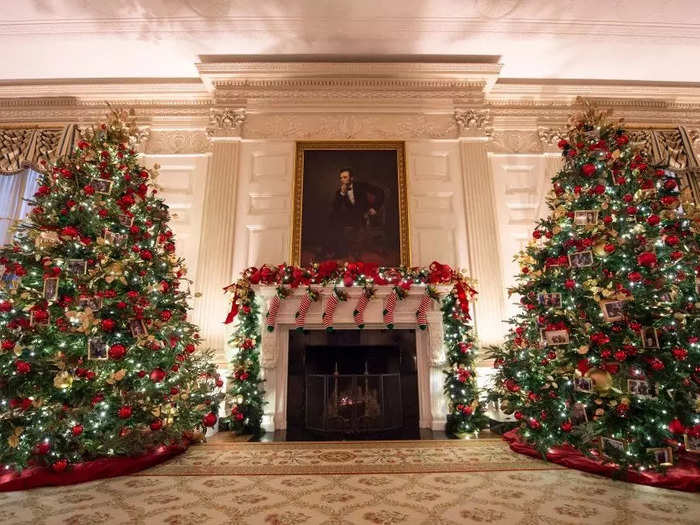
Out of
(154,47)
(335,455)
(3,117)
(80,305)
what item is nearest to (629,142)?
(335,455)

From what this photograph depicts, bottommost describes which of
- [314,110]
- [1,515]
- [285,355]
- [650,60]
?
[1,515]

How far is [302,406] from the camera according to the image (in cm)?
464

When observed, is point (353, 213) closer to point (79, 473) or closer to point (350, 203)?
point (350, 203)

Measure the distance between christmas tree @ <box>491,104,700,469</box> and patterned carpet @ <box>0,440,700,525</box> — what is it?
40 cm

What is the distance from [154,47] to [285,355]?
498 centimetres

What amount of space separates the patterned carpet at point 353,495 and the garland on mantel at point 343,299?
1224 mm

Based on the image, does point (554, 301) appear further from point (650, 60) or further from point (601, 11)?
point (650, 60)

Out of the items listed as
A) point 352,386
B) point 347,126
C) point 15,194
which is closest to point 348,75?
point 347,126

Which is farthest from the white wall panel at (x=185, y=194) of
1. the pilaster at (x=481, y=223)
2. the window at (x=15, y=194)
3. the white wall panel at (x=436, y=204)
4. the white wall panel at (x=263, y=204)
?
the pilaster at (x=481, y=223)

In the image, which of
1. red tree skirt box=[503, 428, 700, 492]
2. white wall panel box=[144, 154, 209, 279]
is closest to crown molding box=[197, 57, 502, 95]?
white wall panel box=[144, 154, 209, 279]

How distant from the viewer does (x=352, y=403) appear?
172 inches

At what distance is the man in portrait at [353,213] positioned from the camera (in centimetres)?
Answer: 543

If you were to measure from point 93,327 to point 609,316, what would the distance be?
4.32 metres

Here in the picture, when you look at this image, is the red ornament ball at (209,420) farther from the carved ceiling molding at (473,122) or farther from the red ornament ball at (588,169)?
the carved ceiling molding at (473,122)
